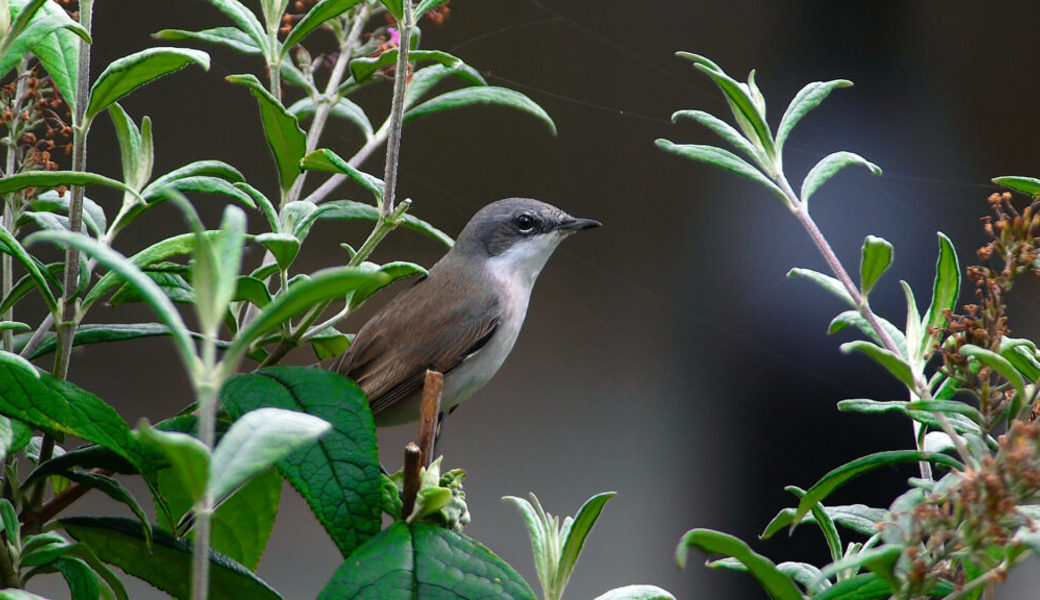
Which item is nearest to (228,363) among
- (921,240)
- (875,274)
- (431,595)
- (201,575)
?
(201,575)

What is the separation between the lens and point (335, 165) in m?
0.87

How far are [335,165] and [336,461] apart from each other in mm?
276

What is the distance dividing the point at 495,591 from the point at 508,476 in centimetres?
276

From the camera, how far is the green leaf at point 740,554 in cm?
56

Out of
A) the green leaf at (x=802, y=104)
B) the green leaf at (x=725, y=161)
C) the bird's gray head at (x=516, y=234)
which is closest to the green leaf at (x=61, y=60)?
the green leaf at (x=725, y=161)

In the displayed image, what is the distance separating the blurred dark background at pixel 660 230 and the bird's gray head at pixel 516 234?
37.8 inches

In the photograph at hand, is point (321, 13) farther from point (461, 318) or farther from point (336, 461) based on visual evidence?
point (461, 318)

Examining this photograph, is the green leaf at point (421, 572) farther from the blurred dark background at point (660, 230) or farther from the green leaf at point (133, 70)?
the blurred dark background at point (660, 230)

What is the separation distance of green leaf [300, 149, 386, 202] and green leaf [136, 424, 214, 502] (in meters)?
0.44

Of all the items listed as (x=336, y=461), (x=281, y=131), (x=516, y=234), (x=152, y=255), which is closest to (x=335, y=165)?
(x=281, y=131)

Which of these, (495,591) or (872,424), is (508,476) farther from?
(495,591)

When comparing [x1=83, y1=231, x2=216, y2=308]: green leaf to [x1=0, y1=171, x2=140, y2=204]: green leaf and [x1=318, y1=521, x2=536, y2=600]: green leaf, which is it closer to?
[x1=0, y1=171, x2=140, y2=204]: green leaf

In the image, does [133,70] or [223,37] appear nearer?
[133,70]

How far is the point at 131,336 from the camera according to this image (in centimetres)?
94
